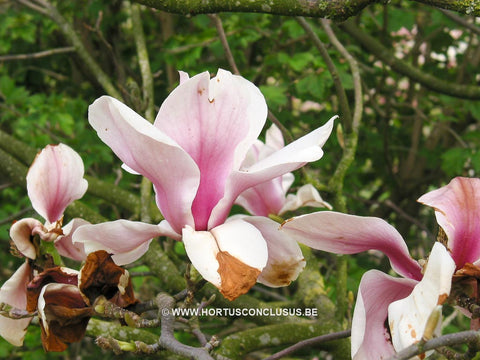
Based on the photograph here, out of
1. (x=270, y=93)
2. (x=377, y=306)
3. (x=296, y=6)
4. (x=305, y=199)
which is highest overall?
(x=296, y=6)

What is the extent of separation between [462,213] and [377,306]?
0.15 m

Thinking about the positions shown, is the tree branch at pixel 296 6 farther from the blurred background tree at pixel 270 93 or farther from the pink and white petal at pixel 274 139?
the pink and white petal at pixel 274 139

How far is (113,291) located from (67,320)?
0.07 m

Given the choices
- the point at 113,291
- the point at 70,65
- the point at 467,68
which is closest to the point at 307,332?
the point at 113,291

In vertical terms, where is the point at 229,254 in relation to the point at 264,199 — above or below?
above

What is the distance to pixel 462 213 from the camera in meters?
0.74

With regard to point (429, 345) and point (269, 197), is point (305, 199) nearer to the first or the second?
point (269, 197)

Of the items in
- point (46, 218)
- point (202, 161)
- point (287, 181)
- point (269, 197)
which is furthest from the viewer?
point (287, 181)

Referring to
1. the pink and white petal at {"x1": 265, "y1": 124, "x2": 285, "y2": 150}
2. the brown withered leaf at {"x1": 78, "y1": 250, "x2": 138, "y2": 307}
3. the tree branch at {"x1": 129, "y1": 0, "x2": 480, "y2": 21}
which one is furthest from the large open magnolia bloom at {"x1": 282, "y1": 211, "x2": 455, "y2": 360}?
the pink and white petal at {"x1": 265, "y1": 124, "x2": 285, "y2": 150}

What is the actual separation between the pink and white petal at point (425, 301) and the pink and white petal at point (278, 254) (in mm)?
224

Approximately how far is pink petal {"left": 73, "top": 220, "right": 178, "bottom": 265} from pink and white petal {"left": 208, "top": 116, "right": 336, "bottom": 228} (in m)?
0.08

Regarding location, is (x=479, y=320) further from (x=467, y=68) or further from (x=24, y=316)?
(x=467, y=68)

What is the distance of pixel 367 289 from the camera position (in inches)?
30.0

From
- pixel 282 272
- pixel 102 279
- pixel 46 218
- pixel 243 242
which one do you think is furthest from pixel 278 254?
pixel 46 218
